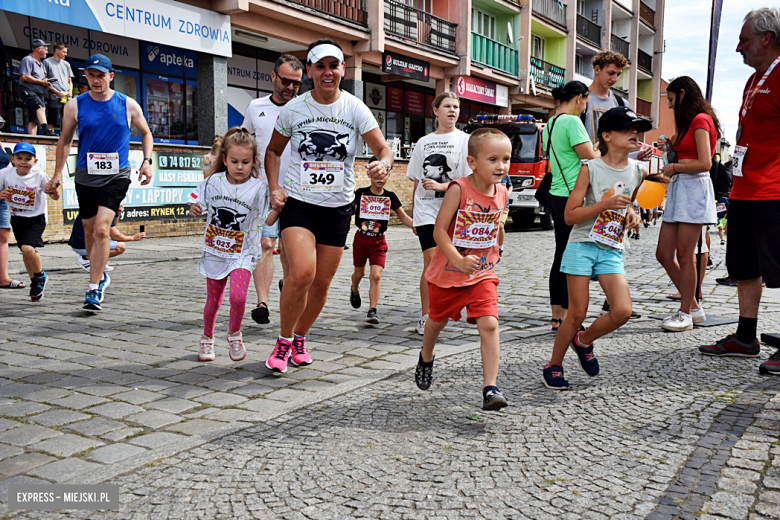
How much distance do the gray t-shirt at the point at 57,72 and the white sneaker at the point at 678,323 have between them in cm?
1274

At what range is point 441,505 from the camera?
2.56m

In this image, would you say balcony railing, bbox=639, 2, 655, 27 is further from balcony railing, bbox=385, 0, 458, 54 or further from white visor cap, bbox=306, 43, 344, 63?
white visor cap, bbox=306, 43, 344, 63

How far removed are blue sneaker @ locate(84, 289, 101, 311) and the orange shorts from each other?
394 centimetres

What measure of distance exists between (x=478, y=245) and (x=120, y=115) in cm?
450

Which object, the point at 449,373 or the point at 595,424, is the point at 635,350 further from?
the point at 595,424

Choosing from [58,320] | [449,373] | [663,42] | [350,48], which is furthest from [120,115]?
[663,42]

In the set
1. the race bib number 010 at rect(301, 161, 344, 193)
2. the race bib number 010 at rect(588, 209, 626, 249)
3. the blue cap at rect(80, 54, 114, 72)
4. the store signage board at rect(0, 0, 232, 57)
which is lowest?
the race bib number 010 at rect(588, 209, 626, 249)

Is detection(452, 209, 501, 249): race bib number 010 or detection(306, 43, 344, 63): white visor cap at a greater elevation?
detection(306, 43, 344, 63): white visor cap

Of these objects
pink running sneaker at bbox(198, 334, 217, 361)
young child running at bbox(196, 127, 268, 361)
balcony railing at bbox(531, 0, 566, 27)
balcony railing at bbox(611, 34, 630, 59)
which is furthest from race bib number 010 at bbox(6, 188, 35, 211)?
balcony railing at bbox(611, 34, 630, 59)

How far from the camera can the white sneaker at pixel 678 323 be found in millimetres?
5930

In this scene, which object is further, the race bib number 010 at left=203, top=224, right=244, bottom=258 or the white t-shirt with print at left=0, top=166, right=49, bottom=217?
the white t-shirt with print at left=0, top=166, right=49, bottom=217

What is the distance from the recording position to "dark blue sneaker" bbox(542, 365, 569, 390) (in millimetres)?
4090

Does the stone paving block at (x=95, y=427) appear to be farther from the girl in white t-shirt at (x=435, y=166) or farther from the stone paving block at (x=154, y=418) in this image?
the girl in white t-shirt at (x=435, y=166)

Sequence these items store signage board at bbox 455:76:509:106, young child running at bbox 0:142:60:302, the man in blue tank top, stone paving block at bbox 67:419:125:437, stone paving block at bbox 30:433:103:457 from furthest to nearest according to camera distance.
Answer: store signage board at bbox 455:76:509:106 → young child running at bbox 0:142:60:302 → the man in blue tank top → stone paving block at bbox 67:419:125:437 → stone paving block at bbox 30:433:103:457
